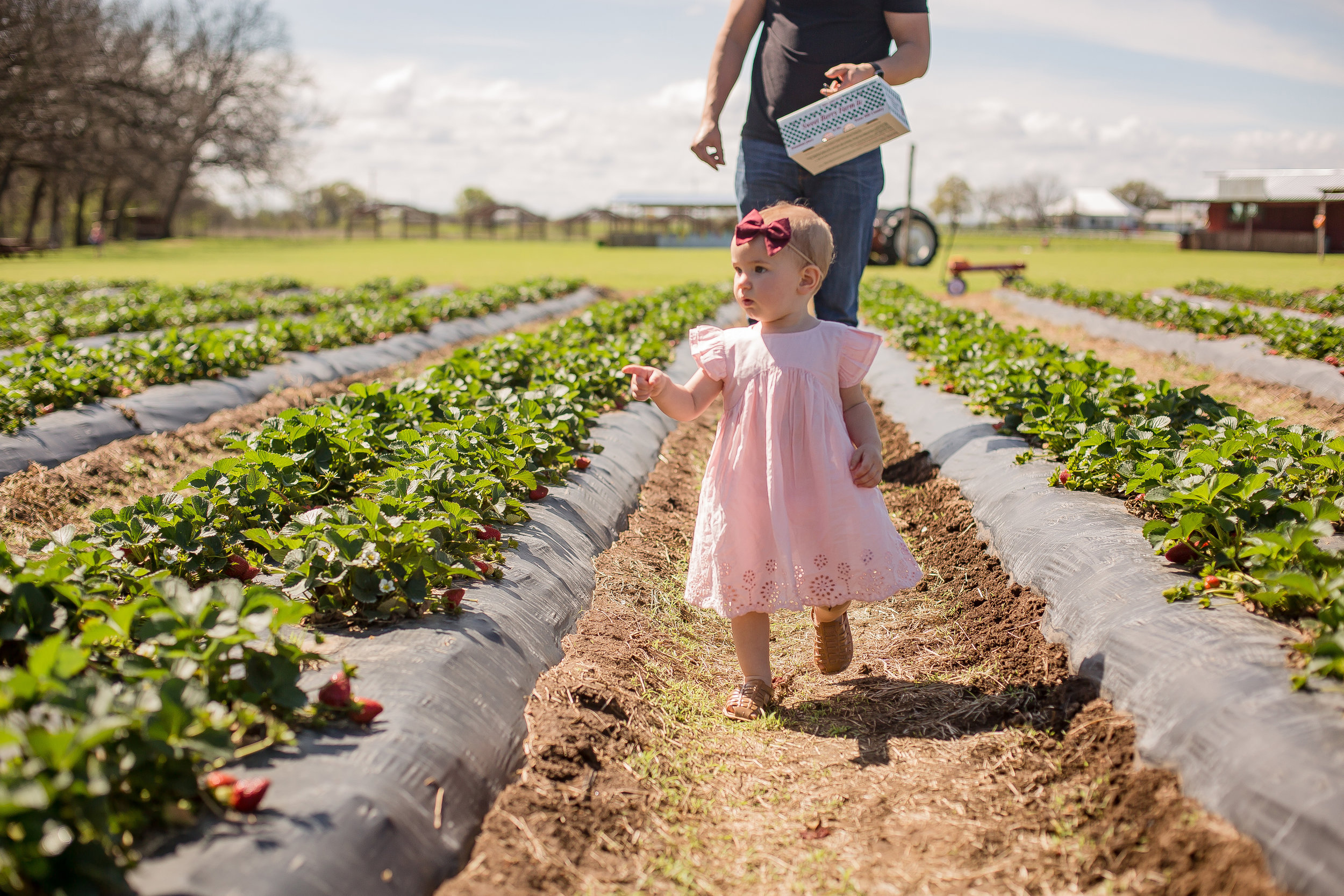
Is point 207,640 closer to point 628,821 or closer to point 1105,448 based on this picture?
point 628,821

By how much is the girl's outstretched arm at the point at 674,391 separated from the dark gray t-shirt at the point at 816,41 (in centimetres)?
172

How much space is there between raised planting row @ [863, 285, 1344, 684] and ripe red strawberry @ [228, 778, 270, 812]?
202 centimetres

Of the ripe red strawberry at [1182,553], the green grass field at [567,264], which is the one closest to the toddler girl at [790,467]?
the ripe red strawberry at [1182,553]

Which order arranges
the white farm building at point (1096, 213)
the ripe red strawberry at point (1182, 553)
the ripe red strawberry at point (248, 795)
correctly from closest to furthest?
the ripe red strawberry at point (248, 795) < the ripe red strawberry at point (1182, 553) < the white farm building at point (1096, 213)

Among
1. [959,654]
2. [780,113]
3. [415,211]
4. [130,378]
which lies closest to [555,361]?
[780,113]

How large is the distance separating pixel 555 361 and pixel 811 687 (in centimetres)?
351

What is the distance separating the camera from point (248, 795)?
1586mm

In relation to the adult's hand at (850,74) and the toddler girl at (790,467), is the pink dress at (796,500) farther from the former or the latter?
the adult's hand at (850,74)

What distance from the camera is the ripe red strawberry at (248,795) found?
5.19 feet

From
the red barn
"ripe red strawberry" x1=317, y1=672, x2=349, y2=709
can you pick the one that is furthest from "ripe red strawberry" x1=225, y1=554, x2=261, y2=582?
the red barn

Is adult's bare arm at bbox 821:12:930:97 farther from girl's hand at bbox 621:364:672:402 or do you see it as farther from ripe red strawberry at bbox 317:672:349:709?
ripe red strawberry at bbox 317:672:349:709

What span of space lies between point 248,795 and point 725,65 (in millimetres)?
3410

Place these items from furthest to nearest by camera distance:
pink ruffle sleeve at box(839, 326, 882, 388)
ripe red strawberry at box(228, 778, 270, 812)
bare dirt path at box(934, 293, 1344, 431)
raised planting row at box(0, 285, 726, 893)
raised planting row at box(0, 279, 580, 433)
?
bare dirt path at box(934, 293, 1344, 431) → raised planting row at box(0, 279, 580, 433) → pink ruffle sleeve at box(839, 326, 882, 388) → ripe red strawberry at box(228, 778, 270, 812) → raised planting row at box(0, 285, 726, 893)

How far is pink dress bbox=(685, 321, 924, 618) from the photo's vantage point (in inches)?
104
